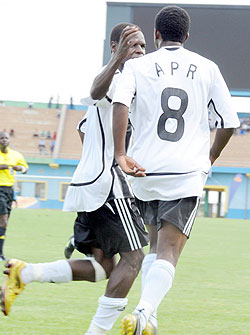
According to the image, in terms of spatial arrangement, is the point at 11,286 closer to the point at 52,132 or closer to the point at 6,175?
the point at 6,175

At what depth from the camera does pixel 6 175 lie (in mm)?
10914

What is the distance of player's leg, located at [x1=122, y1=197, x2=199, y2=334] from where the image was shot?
3.95 m

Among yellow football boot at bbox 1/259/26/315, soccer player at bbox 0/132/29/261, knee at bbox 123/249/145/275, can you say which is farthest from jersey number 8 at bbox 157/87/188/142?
soccer player at bbox 0/132/29/261

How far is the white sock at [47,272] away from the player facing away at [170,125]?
0.76 m

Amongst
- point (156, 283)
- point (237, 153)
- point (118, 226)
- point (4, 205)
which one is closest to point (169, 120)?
point (118, 226)

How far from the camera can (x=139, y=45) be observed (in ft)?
14.8

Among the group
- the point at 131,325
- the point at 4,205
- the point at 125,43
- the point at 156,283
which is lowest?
the point at 4,205

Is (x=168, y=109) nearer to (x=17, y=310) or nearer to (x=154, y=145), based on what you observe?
(x=154, y=145)

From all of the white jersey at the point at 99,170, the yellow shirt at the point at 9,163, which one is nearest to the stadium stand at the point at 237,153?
the yellow shirt at the point at 9,163

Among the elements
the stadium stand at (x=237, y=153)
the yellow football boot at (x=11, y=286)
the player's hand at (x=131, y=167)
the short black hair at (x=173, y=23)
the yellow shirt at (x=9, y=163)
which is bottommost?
the stadium stand at (x=237, y=153)

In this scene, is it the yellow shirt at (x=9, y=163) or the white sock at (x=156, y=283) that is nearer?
the white sock at (x=156, y=283)

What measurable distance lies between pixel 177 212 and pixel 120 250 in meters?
0.64

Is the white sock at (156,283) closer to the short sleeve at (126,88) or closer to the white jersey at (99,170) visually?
the white jersey at (99,170)

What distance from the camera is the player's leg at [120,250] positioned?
14.7 ft
